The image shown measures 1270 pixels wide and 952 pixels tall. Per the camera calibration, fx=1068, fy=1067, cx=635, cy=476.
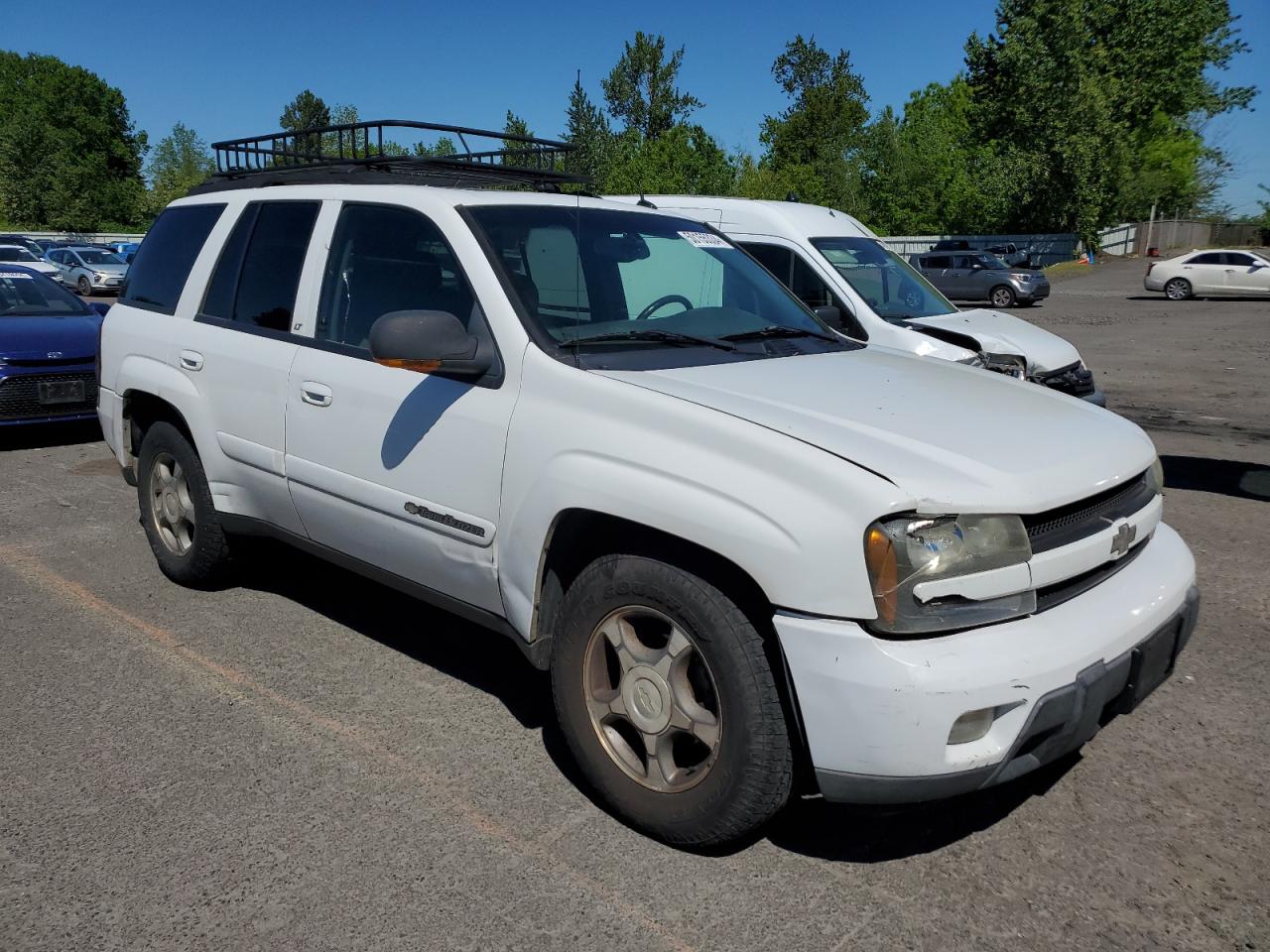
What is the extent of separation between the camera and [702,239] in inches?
175

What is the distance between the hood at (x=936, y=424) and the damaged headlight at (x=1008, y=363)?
4.31 metres

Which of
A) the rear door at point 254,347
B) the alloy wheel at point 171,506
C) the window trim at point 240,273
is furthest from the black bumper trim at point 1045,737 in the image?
the alloy wheel at point 171,506

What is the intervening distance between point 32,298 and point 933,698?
994 cm

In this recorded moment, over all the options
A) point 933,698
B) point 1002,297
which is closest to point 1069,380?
point 933,698

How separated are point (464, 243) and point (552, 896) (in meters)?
2.10

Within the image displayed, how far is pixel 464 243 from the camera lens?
11.9ft

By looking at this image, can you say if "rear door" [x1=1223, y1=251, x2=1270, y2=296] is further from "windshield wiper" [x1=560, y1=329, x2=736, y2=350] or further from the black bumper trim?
the black bumper trim

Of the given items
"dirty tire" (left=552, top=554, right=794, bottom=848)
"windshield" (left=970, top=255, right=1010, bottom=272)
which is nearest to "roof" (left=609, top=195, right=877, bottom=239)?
"dirty tire" (left=552, top=554, right=794, bottom=848)

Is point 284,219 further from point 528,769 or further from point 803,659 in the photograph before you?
point 803,659

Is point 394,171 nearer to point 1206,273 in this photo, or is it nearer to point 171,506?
point 171,506

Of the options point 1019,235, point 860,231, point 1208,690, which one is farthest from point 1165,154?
point 1208,690

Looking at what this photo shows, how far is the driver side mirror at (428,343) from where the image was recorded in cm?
324

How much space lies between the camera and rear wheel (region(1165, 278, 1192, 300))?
30.5 metres

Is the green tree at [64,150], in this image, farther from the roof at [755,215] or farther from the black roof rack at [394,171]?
the black roof rack at [394,171]
